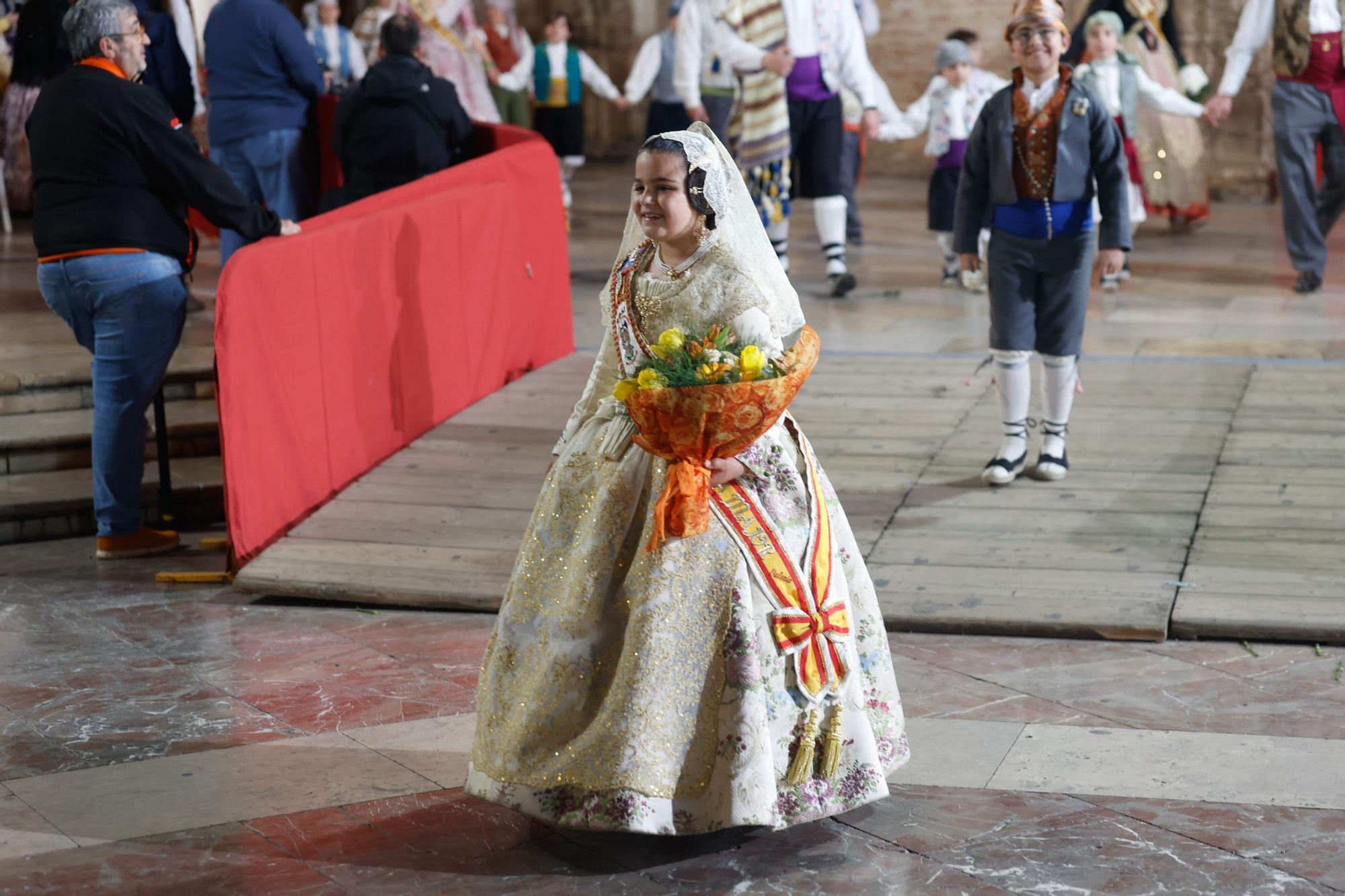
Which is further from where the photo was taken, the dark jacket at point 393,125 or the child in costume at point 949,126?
the child in costume at point 949,126

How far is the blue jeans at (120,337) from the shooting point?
5.71 m

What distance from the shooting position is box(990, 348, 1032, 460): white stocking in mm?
6141

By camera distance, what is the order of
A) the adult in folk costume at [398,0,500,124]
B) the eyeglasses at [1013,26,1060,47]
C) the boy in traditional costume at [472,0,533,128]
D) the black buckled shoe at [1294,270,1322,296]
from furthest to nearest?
the boy in traditional costume at [472,0,533,128] < the adult in folk costume at [398,0,500,124] < the black buckled shoe at [1294,270,1322,296] < the eyeglasses at [1013,26,1060,47]

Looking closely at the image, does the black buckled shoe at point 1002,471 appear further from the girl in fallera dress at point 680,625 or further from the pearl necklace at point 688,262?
the pearl necklace at point 688,262

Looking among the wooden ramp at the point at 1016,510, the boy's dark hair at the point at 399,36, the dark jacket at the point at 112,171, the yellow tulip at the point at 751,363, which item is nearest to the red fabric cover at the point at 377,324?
the wooden ramp at the point at 1016,510

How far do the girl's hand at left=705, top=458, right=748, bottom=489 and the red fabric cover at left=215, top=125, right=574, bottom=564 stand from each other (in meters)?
Result: 2.46

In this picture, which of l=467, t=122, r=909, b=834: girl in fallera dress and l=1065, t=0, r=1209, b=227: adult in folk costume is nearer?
l=467, t=122, r=909, b=834: girl in fallera dress

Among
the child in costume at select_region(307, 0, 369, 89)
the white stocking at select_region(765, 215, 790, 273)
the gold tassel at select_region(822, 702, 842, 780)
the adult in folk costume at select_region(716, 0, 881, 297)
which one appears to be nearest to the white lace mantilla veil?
the gold tassel at select_region(822, 702, 842, 780)

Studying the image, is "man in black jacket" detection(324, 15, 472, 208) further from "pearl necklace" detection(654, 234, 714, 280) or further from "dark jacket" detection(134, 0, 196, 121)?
"pearl necklace" detection(654, 234, 714, 280)

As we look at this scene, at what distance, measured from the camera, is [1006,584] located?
524cm

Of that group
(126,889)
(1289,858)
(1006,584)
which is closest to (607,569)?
(126,889)

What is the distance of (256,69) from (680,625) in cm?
555

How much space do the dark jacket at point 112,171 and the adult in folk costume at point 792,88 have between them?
14.4 feet

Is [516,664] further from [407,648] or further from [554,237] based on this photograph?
[554,237]
